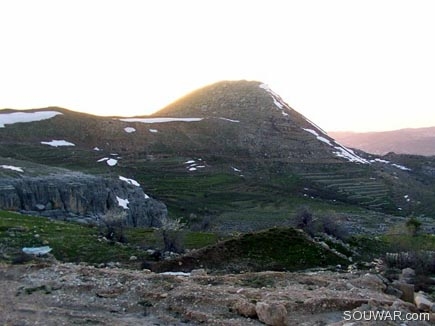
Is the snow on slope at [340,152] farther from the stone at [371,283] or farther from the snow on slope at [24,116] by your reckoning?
the stone at [371,283]

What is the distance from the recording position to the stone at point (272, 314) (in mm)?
10211

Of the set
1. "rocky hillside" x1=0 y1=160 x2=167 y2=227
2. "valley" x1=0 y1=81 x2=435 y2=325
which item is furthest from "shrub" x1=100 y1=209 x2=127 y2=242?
"rocky hillside" x1=0 y1=160 x2=167 y2=227

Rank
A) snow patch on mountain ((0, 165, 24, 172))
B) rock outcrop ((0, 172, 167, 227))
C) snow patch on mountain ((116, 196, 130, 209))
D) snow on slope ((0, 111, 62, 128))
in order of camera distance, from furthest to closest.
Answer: snow on slope ((0, 111, 62, 128))
snow patch on mountain ((116, 196, 130, 209))
snow patch on mountain ((0, 165, 24, 172))
rock outcrop ((0, 172, 167, 227))

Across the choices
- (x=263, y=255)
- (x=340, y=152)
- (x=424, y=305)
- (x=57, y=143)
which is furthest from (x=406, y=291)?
(x=340, y=152)

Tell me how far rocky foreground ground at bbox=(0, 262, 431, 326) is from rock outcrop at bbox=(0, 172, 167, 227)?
2527 centimetres

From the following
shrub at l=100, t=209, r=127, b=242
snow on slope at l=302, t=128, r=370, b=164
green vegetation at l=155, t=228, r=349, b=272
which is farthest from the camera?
snow on slope at l=302, t=128, r=370, b=164

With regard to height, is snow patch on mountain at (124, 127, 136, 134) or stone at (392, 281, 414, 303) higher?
snow patch on mountain at (124, 127, 136, 134)

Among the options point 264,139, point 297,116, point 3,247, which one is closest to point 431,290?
point 3,247

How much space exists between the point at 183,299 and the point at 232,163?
3458 inches

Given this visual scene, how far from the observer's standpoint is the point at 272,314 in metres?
10.2

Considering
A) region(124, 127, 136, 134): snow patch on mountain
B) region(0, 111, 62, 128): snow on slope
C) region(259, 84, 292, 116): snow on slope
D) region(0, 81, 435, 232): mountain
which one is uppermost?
region(259, 84, 292, 116): snow on slope

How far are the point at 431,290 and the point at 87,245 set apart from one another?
14132 millimetres

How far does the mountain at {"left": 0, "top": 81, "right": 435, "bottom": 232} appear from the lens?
251 ft

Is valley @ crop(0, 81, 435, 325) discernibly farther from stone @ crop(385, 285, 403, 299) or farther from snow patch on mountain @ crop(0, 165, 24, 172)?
stone @ crop(385, 285, 403, 299)
